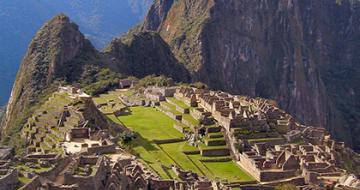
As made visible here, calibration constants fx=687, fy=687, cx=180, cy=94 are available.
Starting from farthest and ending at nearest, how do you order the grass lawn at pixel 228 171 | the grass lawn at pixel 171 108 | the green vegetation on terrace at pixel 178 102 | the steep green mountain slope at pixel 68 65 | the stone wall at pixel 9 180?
the steep green mountain slope at pixel 68 65 < the green vegetation on terrace at pixel 178 102 < the grass lawn at pixel 171 108 < the grass lawn at pixel 228 171 < the stone wall at pixel 9 180

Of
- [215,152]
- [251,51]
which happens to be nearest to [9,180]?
[215,152]

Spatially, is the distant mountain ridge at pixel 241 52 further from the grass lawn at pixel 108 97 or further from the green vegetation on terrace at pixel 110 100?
the green vegetation on terrace at pixel 110 100

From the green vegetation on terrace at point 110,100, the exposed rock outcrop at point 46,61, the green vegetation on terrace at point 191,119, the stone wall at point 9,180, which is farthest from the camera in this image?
the exposed rock outcrop at point 46,61

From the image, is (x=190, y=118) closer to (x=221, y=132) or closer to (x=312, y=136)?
(x=221, y=132)

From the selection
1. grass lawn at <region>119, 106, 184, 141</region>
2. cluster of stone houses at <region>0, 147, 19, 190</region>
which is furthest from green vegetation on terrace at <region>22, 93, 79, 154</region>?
cluster of stone houses at <region>0, 147, 19, 190</region>

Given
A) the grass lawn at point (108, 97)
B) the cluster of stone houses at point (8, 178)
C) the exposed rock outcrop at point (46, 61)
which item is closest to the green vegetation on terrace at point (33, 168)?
the cluster of stone houses at point (8, 178)

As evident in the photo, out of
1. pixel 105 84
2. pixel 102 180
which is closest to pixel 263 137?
pixel 102 180
